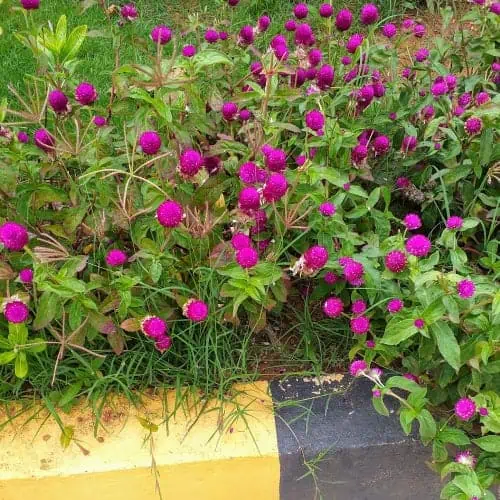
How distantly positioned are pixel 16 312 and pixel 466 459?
1.15 m

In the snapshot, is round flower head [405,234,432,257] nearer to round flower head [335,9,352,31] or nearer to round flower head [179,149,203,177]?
round flower head [179,149,203,177]

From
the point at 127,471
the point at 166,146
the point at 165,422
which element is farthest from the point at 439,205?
the point at 127,471

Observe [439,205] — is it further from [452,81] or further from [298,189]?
[298,189]

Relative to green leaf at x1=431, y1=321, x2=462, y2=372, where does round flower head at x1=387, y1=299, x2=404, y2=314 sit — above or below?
above

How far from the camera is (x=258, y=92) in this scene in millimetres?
2021

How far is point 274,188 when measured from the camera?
5.51 ft

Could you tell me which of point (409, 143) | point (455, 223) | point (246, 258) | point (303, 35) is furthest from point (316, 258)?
point (303, 35)

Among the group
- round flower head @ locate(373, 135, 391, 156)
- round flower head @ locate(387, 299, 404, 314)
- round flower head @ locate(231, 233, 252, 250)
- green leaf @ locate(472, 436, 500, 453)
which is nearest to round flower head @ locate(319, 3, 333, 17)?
round flower head @ locate(373, 135, 391, 156)

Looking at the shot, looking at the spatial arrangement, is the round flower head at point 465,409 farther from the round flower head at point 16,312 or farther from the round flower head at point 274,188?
the round flower head at point 16,312

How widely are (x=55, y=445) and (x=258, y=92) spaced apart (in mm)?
1135

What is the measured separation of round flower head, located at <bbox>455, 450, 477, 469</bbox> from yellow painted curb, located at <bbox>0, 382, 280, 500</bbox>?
467 millimetres

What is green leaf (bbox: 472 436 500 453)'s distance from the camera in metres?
1.67

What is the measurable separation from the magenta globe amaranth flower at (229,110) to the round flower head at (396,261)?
654mm

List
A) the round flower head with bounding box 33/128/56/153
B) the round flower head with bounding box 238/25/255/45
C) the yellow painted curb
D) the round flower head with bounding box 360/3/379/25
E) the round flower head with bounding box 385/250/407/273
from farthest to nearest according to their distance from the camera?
1. the round flower head with bounding box 238/25/255/45
2. the round flower head with bounding box 360/3/379/25
3. the round flower head with bounding box 33/128/56/153
4. the yellow painted curb
5. the round flower head with bounding box 385/250/407/273
